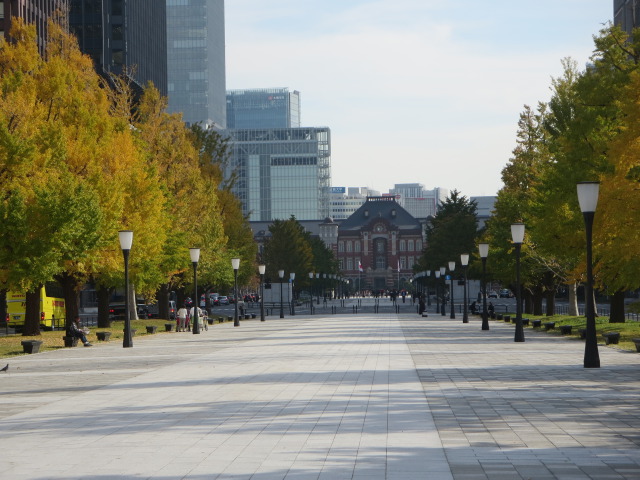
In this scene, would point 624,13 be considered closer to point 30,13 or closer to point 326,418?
point 30,13

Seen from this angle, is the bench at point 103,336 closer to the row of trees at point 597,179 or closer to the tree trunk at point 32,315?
the tree trunk at point 32,315

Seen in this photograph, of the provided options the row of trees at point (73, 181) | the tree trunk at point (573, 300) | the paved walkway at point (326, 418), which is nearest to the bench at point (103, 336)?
the row of trees at point (73, 181)

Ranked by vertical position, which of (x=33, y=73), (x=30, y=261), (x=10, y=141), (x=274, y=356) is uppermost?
(x=33, y=73)

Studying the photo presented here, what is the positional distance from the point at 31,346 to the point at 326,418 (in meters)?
19.3

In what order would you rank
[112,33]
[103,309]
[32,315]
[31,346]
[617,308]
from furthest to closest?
[112,33], [103,309], [617,308], [32,315], [31,346]

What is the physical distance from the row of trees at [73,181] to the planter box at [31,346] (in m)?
3.87

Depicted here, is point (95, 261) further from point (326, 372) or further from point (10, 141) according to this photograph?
point (326, 372)

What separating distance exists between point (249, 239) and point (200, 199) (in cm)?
1671

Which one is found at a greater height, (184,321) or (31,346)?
(184,321)

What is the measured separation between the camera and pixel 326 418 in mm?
13656

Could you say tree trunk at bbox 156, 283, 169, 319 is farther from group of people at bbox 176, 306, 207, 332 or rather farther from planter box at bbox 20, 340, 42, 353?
planter box at bbox 20, 340, 42, 353

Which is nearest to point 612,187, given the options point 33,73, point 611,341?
point 611,341

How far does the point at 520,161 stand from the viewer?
63.3 m

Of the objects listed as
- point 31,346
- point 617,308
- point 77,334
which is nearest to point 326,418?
point 31,346
